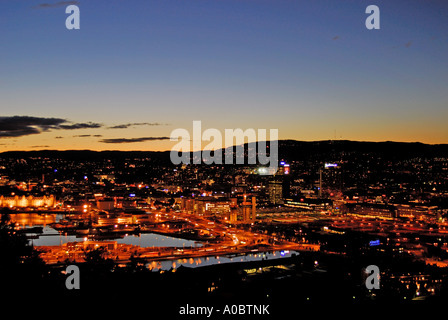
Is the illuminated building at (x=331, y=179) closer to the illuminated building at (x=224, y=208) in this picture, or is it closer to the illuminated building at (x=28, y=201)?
the illuminated building at (x=224, y=208)

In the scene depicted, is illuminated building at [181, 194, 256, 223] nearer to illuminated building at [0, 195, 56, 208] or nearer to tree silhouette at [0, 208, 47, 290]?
illuminated building at [0, 195, 56, 208]

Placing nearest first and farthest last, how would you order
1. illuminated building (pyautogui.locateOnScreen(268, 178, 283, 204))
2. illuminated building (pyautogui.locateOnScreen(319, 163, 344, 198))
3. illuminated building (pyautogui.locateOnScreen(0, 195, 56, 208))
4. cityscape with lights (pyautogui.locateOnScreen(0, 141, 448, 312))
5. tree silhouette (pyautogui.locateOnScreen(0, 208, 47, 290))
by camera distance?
1. tree silhouette (pyautogui.locateOnScreen(0, 208, 47, 290))
2. cityscape with lights (pyautogui.locateOnScreen(0, 141, 448, 312))
3. illuminated building (pyautogui.locateOnScreen(0, 195, 56, 208))
4. illuminated building (pyautogui.locateOnScreen(268, 178, 283, 204))
5. illuminated building (pyautogui.locateOnScreen(319, 163, 344, 198))

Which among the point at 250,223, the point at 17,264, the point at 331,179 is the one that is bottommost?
the point at 250,223

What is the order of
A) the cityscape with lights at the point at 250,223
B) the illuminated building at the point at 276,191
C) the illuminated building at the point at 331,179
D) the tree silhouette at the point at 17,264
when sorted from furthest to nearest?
the illuminated building at the point at 331,179 < the illuminated building at the point at 276,191 < the cityscape with lights at the point at 250,223 < the tree silhouette at the point at 17,264

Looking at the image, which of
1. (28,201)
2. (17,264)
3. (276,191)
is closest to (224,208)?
(276,191)

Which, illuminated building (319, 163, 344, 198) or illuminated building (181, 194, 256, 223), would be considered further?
illuminated building (319, 163, 344, 198)

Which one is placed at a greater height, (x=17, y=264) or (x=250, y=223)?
(x=17, y=264)

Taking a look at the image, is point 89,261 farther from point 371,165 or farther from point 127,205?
point 371,165

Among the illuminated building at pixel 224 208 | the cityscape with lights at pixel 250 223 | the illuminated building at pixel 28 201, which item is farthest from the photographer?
the illuminated building at pixel 28 201

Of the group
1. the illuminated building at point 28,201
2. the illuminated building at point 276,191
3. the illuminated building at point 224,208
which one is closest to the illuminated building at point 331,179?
the illuminated building at point 276,191

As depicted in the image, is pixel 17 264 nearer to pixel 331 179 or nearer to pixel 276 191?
pixel 276 191

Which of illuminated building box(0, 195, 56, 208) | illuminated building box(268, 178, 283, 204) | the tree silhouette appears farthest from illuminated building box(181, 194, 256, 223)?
the tree silhouette
